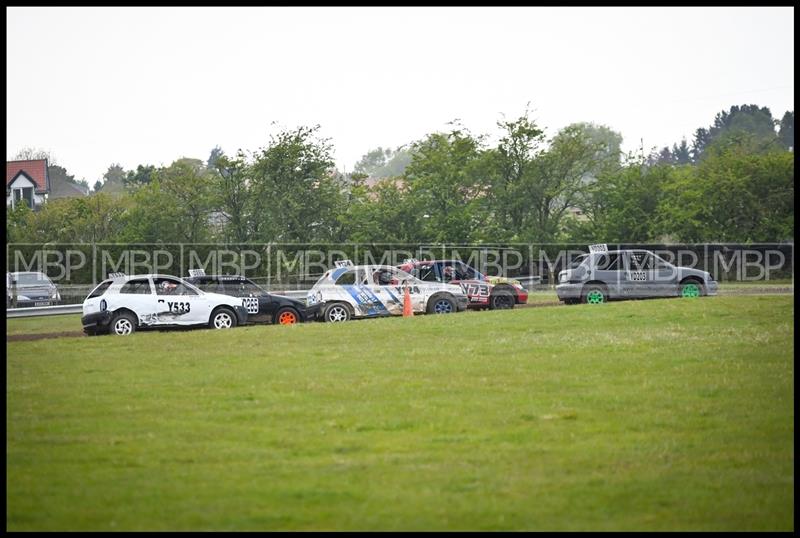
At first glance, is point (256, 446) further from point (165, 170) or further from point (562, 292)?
point (165, 170)

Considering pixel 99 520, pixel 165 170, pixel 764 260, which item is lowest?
pixel 99 520

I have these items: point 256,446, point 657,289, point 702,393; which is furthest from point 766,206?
point 256,446

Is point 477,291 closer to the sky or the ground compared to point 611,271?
closer to the ground

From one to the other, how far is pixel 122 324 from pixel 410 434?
14453mm

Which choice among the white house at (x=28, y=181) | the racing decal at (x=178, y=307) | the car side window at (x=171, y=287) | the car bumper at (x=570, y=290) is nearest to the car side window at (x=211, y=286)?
the car side window at (x=171, y=287)

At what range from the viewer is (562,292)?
98.8ft

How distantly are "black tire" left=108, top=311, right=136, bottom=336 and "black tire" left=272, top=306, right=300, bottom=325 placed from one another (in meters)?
3.59

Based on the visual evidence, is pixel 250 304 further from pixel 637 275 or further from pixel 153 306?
pixel 637 275

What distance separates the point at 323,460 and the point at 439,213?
117 feet

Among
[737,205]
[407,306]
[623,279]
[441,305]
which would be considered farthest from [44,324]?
[737,205]

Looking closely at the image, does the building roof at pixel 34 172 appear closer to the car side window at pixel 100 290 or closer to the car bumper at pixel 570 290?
the car side window at pixel 100 290

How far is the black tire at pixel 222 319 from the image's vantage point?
997 inches

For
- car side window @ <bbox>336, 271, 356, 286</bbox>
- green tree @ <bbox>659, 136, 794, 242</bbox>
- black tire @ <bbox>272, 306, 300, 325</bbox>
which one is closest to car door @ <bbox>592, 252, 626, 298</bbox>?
car side window @ <bbox>336, 271, 356, 286</bbox>

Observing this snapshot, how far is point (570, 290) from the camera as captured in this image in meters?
30.0
